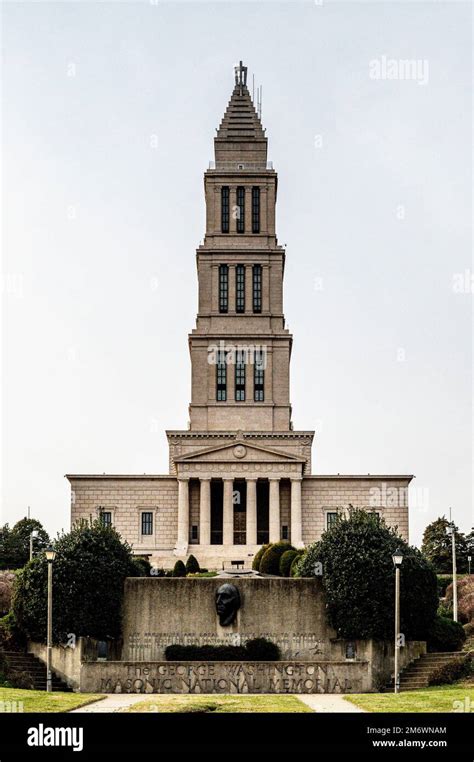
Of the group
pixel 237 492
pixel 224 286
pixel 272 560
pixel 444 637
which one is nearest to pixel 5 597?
pixel 272 560

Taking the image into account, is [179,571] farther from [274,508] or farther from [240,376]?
[240,376]

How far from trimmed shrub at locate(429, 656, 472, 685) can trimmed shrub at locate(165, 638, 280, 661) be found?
5.72 m

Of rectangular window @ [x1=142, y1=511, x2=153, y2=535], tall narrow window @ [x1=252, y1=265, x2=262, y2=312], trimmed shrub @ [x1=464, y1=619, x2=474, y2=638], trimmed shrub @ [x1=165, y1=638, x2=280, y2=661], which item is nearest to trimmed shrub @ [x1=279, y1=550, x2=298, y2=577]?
trimmed shrub @ [x1=464, y1=619, x2=474, y2=638]

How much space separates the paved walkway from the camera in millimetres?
26969

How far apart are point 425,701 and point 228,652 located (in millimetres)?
11468

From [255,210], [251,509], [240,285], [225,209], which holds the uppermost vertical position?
[225,209]

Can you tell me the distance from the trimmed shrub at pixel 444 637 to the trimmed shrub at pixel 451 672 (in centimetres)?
282

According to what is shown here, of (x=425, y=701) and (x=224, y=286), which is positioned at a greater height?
(x=224, y=286)

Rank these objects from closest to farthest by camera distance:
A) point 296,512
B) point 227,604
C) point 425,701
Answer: point 425,701, point 227,604, point 296,512

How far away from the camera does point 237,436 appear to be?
89.8m

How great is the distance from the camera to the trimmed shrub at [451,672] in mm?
35250

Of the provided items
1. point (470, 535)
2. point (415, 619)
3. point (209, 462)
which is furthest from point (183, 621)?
point (470, 535)

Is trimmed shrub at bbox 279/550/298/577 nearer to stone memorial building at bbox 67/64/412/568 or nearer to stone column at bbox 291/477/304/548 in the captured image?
stone memorial building at bbox 67/64/412/568

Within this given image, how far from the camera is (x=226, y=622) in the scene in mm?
38688
